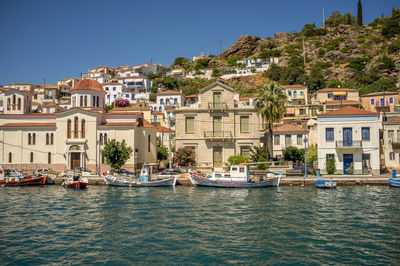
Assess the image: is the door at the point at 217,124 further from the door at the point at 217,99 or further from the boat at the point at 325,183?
the boat at the point at 325,183

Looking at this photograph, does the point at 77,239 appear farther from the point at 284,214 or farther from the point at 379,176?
the point at 379,176

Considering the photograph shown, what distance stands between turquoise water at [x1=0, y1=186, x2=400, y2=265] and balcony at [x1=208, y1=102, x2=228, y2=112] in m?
15.2

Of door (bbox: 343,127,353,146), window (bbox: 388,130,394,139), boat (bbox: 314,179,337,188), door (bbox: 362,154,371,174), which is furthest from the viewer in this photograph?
window (bbox: 388,130,394,139)

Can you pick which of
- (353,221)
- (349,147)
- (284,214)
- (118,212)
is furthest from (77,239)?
(349,147)

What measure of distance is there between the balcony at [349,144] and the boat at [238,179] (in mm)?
8624

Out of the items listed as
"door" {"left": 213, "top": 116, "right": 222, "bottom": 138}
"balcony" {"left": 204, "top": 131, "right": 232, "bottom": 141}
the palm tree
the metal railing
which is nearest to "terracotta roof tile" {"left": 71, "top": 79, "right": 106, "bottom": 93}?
"balcony" {"left": 204, "top": 131, "right": 232, "bottom": 141}

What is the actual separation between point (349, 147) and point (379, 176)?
4367mm

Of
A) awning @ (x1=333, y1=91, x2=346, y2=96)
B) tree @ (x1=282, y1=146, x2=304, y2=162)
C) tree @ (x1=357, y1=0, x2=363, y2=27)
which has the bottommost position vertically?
tree @ (x1=282, y1=146, x2=304, y2=162)

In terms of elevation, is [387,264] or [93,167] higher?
[93,167]

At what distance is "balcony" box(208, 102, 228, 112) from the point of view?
137 ft

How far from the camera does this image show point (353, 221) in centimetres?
1955

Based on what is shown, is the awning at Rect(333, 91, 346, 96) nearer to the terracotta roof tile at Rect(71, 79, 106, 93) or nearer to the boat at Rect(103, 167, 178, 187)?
the boat at Rect(103, 167, 178, 187)

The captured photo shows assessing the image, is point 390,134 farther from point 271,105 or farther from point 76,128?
point 76,128

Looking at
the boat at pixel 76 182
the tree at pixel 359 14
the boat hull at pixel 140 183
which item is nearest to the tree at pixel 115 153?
the boat hull at pixel 140 183
